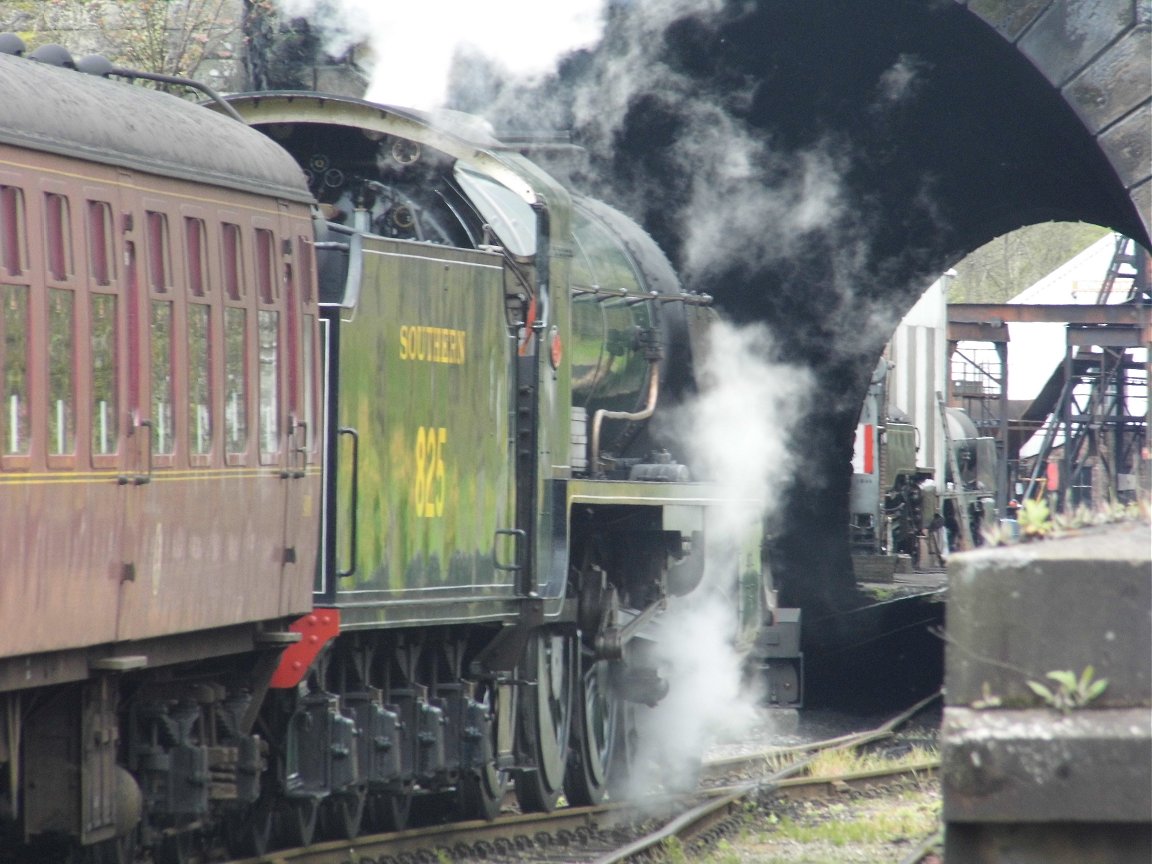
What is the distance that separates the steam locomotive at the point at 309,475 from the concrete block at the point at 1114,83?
12.6 ft

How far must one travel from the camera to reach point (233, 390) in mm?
6969

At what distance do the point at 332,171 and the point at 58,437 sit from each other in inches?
149

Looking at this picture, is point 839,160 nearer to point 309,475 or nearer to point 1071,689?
point 309,475

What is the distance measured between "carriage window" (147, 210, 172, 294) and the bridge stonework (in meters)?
8.86

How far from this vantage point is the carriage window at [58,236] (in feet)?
19.1

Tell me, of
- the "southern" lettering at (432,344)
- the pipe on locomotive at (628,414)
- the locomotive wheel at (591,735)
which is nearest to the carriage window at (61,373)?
the "southern" lettering at (432,344)

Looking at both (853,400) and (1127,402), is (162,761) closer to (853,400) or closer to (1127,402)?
(853,400)

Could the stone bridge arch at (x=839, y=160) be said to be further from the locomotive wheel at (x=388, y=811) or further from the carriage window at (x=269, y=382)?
the carriage window at (x=269, y=382)

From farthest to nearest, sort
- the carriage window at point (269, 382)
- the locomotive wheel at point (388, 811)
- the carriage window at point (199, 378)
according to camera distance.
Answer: the locomotive wheel at point (388, 811) < the carriage window at point (269, 382) < the carriage window at point (199, 378)

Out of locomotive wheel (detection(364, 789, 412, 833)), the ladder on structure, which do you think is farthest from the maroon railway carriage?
the ladder on structure

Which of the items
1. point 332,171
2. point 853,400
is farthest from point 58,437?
point 853,400

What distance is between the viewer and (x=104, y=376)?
608cm

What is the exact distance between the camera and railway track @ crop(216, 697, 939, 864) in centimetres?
887

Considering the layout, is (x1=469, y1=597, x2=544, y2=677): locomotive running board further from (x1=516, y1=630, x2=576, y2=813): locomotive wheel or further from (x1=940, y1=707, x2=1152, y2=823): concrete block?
(x1=940, y1=707, x2=1152, y2=823): concrete block
